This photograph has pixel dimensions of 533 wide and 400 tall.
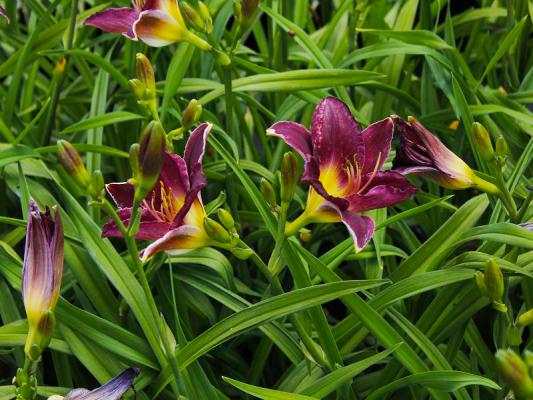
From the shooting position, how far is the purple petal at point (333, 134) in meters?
0.89

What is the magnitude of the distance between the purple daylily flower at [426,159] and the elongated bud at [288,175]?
133 millimetres

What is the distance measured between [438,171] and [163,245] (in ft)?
1.06

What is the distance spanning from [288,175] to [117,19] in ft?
1.34

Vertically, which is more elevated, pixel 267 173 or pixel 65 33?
pixel 65 33

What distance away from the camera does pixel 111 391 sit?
838mm

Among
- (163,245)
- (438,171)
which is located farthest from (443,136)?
(163,245)

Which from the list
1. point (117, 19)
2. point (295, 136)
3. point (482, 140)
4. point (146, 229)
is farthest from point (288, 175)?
point (117, 19)

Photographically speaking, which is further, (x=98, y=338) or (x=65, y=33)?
(x=65, y=33)

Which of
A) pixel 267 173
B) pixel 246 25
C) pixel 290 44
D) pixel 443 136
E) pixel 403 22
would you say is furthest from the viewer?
pixel 290 44

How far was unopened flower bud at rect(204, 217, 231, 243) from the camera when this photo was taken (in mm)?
841

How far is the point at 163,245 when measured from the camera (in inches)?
32.4

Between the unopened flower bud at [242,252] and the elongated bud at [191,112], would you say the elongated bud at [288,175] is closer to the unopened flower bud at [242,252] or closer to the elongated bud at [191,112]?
the unopened flower bud at [242,252]

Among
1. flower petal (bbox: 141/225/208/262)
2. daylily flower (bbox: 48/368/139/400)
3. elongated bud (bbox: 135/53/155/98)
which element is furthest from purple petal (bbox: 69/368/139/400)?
elongated bud (bbox: 135/53/155/98)

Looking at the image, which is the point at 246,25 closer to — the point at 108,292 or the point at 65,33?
the point at 108,292
